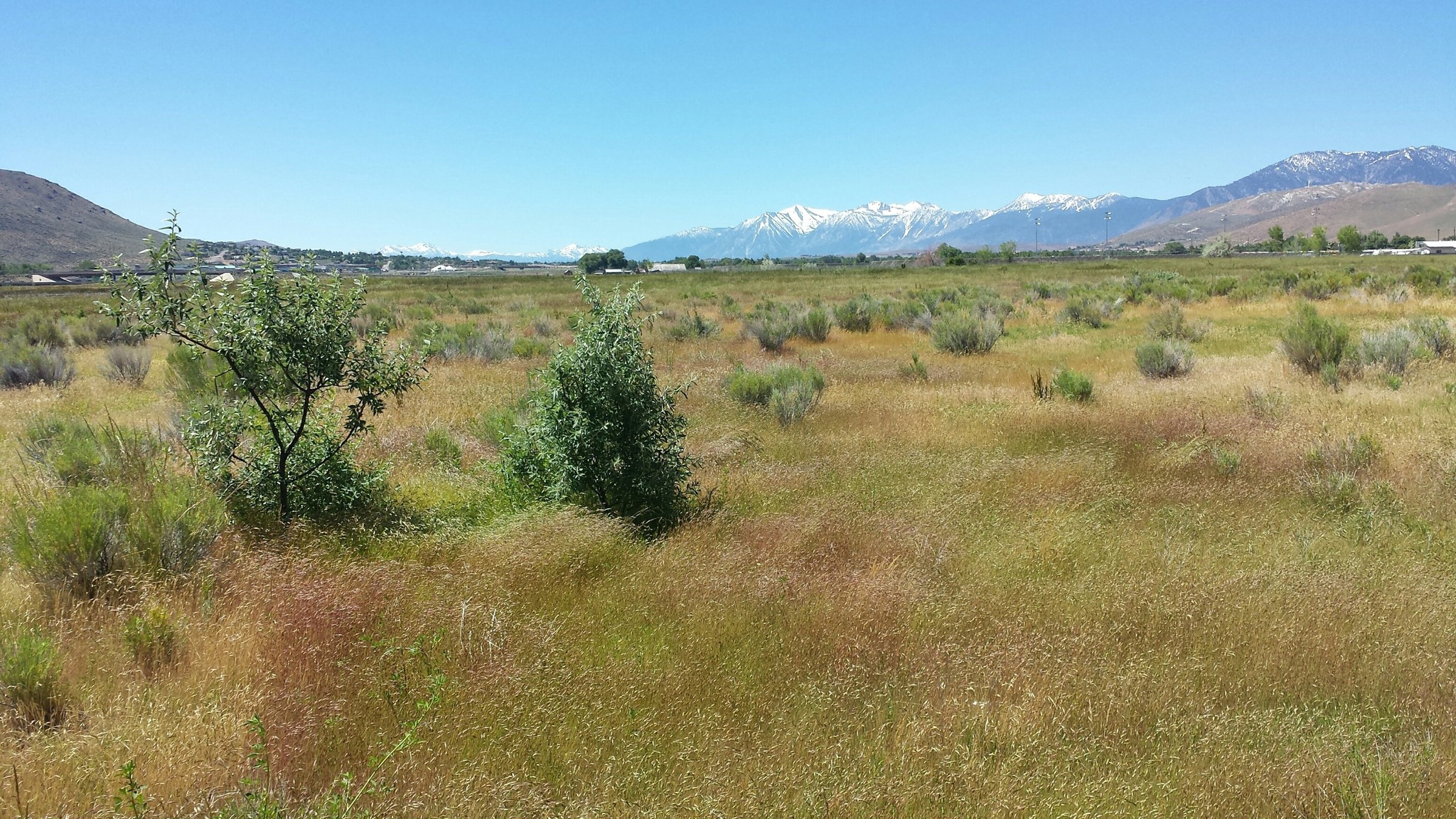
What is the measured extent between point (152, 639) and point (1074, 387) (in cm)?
1294

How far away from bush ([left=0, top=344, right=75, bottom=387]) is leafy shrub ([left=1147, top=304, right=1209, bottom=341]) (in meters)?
26.1

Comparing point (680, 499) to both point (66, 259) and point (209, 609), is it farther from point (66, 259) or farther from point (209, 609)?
point (66, 259)

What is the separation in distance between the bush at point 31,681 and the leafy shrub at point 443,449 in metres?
4.82

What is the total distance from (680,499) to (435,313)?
31.3m

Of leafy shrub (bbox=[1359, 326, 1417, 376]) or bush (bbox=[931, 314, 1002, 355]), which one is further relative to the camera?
bush (bbox=[931, 314, 1002, 355])

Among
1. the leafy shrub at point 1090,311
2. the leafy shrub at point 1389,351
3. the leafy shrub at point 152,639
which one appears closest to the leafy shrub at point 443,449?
the leafy shrub at point 152,639

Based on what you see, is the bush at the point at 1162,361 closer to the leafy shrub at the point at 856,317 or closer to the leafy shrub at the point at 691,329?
the leafy shrub at the point at 856,317

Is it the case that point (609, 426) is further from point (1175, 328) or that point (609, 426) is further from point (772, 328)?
point (1175, 328)

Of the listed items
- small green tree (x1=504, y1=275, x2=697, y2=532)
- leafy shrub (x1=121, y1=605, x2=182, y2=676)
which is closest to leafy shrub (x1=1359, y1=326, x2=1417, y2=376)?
small green tree (x1=504, y1=275, x2=697, y2=532)

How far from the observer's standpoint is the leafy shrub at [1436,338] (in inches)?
598

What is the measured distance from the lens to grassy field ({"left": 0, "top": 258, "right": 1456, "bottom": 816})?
327 centimetres

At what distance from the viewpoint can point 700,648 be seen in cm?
451

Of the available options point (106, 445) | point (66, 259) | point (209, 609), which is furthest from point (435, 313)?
point (66, 259)

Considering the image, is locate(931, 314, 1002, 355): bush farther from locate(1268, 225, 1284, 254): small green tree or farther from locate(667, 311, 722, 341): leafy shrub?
locate(1268, 225, 1284, 254): small green tree
